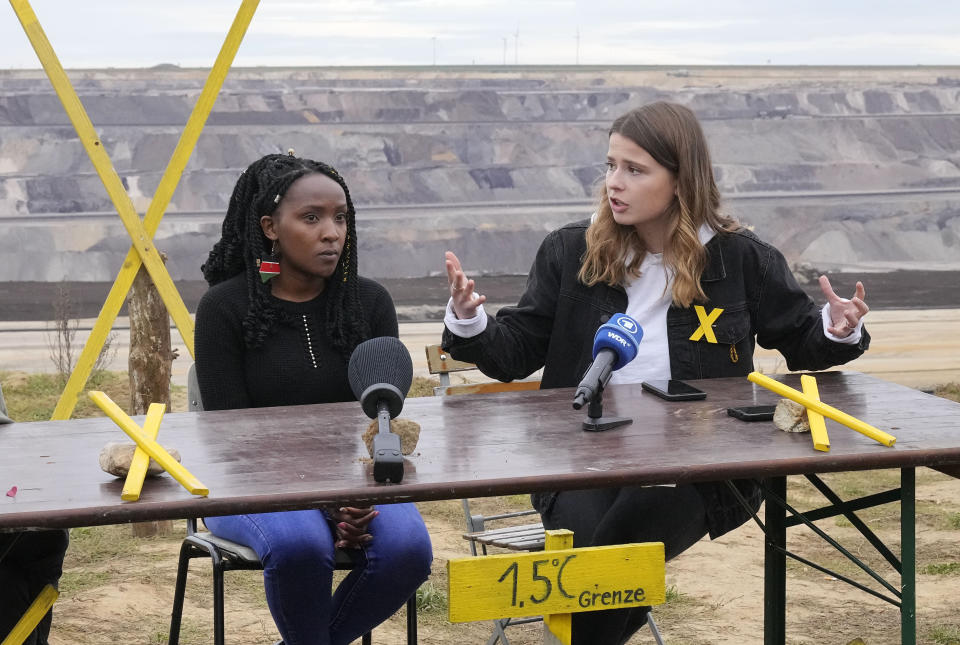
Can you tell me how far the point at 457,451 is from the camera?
2.68 metres

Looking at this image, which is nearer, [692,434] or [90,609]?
[692,434]

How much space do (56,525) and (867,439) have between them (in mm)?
1677

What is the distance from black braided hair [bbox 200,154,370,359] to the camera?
11.4ft

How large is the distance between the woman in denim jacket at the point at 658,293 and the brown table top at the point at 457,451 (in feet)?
0.82

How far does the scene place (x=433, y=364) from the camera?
4.24 m

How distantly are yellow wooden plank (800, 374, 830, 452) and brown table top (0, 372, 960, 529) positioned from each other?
30mm

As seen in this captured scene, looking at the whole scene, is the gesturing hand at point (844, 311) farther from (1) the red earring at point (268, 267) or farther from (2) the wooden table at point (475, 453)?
(1) the red earring at point (268, 267)

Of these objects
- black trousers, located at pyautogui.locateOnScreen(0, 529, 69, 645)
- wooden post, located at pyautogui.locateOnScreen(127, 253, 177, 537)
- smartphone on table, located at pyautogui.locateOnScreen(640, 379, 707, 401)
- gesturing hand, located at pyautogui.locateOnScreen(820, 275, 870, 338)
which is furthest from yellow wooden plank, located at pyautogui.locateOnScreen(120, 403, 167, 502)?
wooden post, located at pyautogui.locateOnScreen(127, 253, 177, 537)

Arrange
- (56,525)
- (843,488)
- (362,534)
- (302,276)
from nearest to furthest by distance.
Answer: (56,525)
(362,534)
(302,276)
(843,488)

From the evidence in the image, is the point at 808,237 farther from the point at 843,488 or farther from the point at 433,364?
the point at 433,364

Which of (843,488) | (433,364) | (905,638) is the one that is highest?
(433,364)

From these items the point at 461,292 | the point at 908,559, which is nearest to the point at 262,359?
the point at 461,292

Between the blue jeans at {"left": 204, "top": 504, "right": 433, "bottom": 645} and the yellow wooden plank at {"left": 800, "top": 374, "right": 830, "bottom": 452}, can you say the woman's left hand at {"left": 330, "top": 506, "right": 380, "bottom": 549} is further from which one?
the yellow wooden plank at {"left": 800, "top": 374, "right": 830, "bottom": 452}

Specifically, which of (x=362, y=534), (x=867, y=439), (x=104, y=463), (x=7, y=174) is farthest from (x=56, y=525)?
(x=7, y=174)
